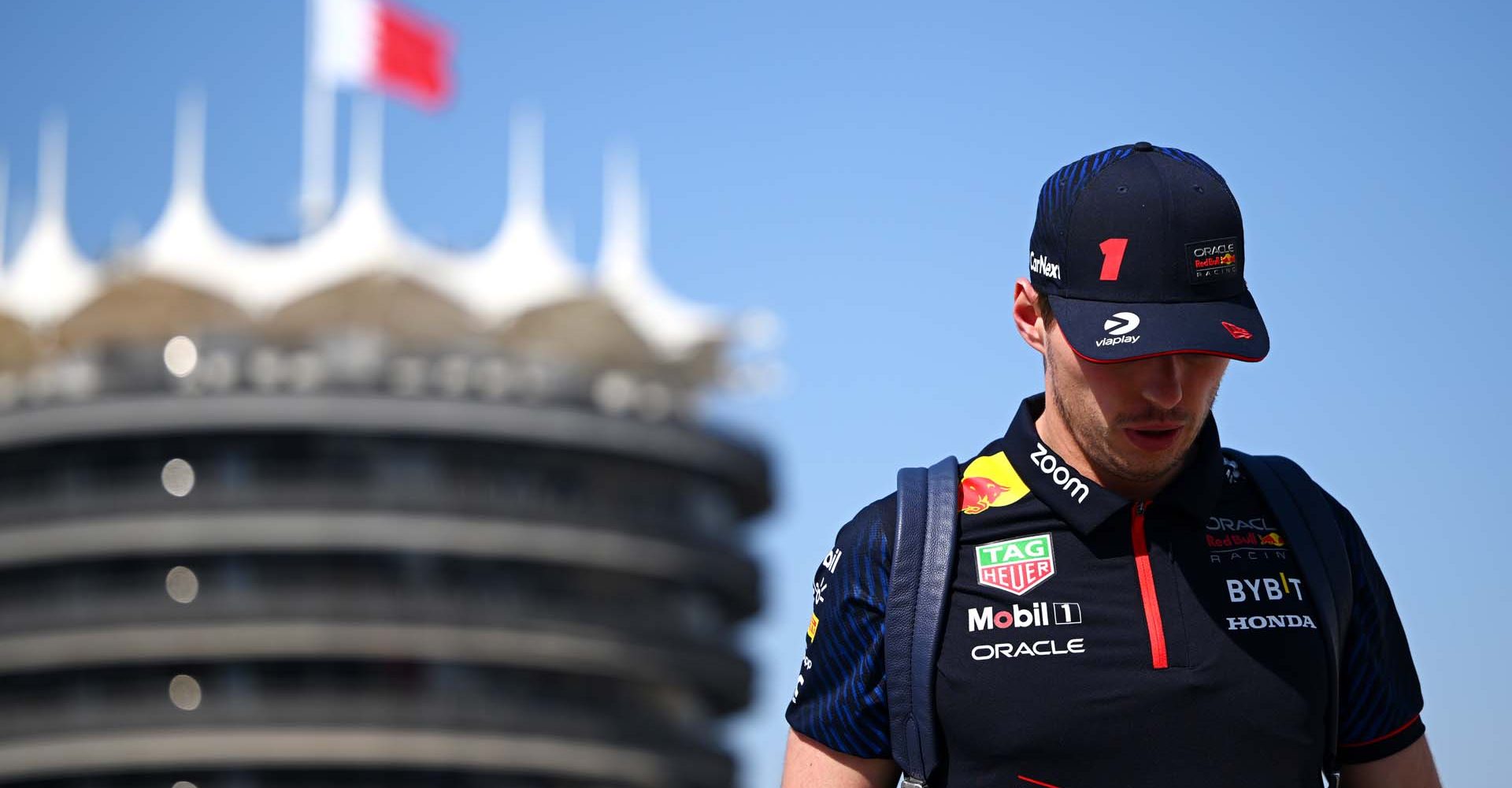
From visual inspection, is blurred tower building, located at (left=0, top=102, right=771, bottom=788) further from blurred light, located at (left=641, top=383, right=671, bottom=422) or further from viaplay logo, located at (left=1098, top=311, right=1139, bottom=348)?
viaplay logo, located at (left=1098, top=311, right=1139, bottom=348)

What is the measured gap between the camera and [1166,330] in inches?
118

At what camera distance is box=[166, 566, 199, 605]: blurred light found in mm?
55000

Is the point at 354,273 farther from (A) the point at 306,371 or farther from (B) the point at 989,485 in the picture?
(B) the point at 989,485

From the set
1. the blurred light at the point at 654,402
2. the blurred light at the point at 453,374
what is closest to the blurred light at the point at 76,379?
the blurred light at the point at 453,374

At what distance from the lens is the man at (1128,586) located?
3008 mm

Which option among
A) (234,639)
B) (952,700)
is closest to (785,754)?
(952,700)

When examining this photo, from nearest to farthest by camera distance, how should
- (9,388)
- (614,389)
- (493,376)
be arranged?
(493,376) → (9,388) → (614,389)

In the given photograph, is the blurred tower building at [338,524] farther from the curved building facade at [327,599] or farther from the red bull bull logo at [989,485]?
the red bull bull logo at [989,485]

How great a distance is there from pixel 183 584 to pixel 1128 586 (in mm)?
54789

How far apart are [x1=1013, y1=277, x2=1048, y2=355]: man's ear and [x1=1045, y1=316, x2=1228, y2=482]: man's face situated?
13 cm

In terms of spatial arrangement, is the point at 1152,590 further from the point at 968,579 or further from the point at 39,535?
the point at 39,535

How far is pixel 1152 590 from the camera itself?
3102 millimetres

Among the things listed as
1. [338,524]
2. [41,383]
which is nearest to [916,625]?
[338,524]

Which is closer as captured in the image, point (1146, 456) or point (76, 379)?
point (1146, 456)
